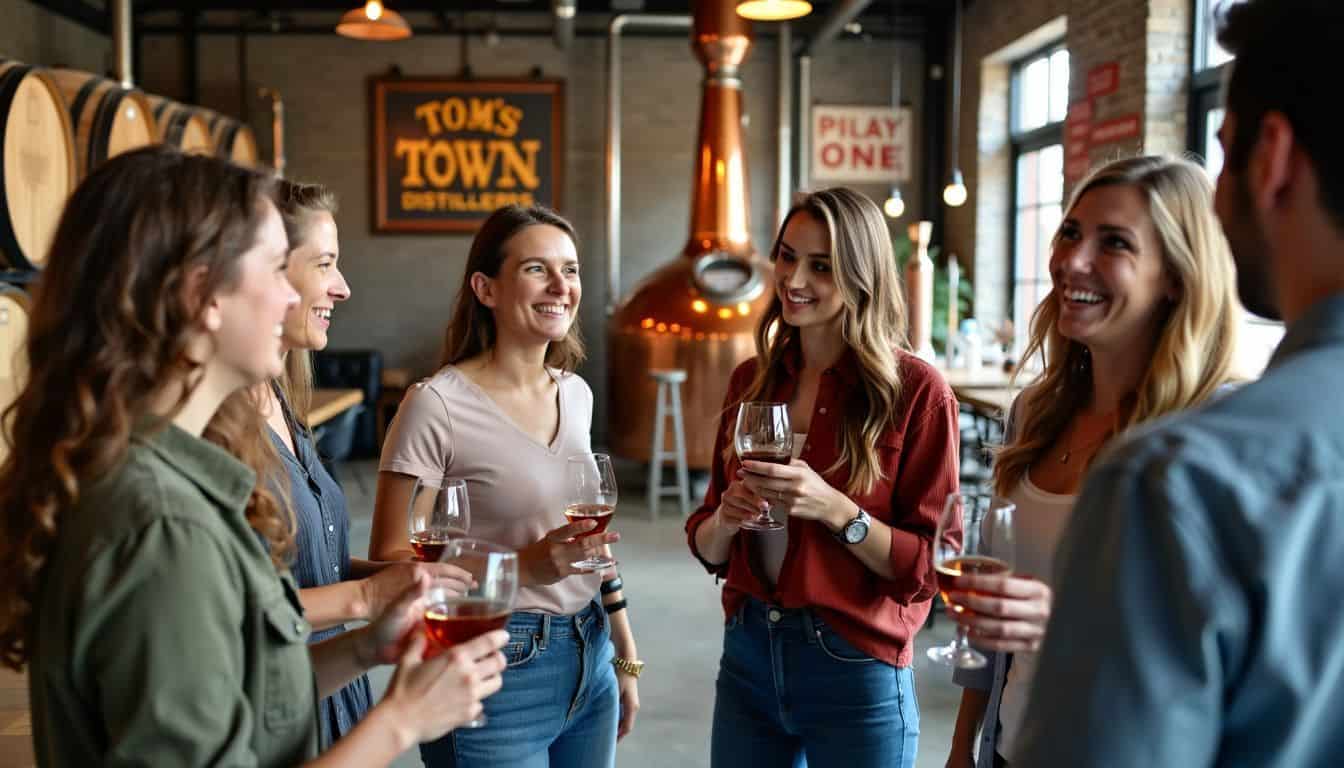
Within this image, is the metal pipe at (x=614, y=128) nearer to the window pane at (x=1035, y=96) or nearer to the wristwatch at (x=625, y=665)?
the window pane at (x=1035, y=96)

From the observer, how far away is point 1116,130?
A: 7.05 meters

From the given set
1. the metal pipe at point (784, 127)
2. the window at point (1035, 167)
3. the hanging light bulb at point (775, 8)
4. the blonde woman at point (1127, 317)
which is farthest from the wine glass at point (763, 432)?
the metal pipe at point (784, 127)

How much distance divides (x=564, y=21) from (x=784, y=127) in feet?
7.72

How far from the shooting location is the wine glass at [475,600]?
4.12 feet

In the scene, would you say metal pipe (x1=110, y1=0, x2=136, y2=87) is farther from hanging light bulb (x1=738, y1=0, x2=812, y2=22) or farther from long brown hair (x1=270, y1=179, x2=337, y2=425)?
long brown hair (x1=270, y1=179, x2=337, y2=425)

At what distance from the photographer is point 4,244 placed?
4723 millimetres

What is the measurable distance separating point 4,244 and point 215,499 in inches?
171

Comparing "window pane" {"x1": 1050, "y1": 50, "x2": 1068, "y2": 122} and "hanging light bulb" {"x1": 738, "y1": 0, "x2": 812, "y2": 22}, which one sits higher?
"window pane" {"x1": 1050, "y1": 50, "x2": 1068, "y2": 122}

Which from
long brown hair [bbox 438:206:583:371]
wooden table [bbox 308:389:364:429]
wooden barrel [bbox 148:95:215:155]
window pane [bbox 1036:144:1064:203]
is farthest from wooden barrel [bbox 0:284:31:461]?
window pane [bbox 1036:144:1064:203]

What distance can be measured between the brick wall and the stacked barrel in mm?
4942

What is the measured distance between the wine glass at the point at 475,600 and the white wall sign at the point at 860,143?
9552 mm

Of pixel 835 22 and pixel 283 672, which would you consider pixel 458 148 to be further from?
pixel 283 672

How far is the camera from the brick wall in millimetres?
6676

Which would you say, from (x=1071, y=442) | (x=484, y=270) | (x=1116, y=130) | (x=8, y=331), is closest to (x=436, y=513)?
(x=484, y=270)
